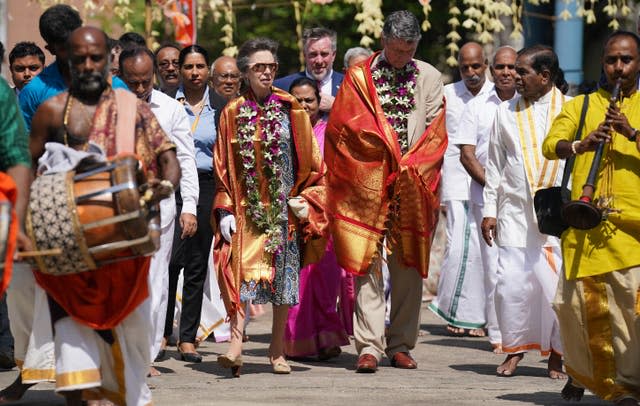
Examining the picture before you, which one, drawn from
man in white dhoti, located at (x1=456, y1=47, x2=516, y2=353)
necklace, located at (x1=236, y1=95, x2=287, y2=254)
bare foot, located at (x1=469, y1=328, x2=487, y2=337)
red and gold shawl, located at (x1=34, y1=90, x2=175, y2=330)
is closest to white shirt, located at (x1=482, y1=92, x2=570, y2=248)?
necklace, located at (x1=236, y1=95, x2=287, y2=254)

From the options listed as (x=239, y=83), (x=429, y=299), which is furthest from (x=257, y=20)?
(x=239, y=83)

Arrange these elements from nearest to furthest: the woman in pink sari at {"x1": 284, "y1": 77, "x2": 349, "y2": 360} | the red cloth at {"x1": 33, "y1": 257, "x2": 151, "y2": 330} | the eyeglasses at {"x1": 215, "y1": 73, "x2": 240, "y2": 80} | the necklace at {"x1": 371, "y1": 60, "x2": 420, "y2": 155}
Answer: the red cloth at {"x1": 33, "y1": 257, "x2": 151, "y2": 330}, the necklace at {"x1": 371, "y1": 60, "x2": 420, "y2": 155}, the woman in pink sari at {"x1": 284, "y1": 77, "x2": 349, "y2": 360}, the eyeglasses at {"x1": 215, "y1": 73, "x2": 240, "y2": 80}

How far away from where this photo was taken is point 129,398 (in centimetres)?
840

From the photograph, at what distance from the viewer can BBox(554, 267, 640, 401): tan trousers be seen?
937cm

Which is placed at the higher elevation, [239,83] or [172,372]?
[239,83]

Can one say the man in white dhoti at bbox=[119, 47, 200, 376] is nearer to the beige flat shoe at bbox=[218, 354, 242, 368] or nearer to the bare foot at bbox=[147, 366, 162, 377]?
the bare foot at bbox=[147, 366, 162, 377]

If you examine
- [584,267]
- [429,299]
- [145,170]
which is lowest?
[429,299]

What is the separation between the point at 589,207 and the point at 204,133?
418 cm

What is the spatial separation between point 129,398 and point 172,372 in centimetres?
294

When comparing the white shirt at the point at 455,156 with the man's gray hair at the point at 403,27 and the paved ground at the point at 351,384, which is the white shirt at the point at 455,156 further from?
the man's gray hair at the point at 403,27

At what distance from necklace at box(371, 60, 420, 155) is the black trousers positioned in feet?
5.40

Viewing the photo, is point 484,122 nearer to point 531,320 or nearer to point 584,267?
point 531,320

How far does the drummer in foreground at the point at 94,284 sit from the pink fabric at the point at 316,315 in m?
3.71

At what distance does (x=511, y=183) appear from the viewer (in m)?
11.2
